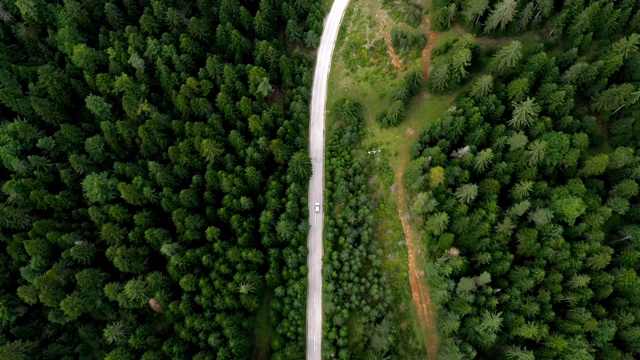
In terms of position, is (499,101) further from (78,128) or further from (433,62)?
(78,128)

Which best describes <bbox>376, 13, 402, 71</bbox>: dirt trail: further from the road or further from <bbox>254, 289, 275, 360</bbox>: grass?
<bbox>254, 289, 275, 360</bbox>: grass

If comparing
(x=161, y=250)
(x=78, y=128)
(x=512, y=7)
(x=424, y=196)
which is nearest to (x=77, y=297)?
(x=161, y=250)

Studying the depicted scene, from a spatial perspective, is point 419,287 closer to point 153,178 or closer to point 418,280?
point 418,280

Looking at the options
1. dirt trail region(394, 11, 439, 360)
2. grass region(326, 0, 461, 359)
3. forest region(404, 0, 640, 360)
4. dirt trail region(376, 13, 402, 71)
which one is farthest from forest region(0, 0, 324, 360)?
forest region(404, 0, 640, 360)

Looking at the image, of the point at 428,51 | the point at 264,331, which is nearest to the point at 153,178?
the point at 264,331

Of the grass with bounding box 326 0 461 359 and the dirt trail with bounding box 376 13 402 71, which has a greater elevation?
the dirt trail with bounding box 376 13 402 71

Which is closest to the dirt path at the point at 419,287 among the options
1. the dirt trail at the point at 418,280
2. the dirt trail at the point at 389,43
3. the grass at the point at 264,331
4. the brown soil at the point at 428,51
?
the dirt trail at the point at 418,280
